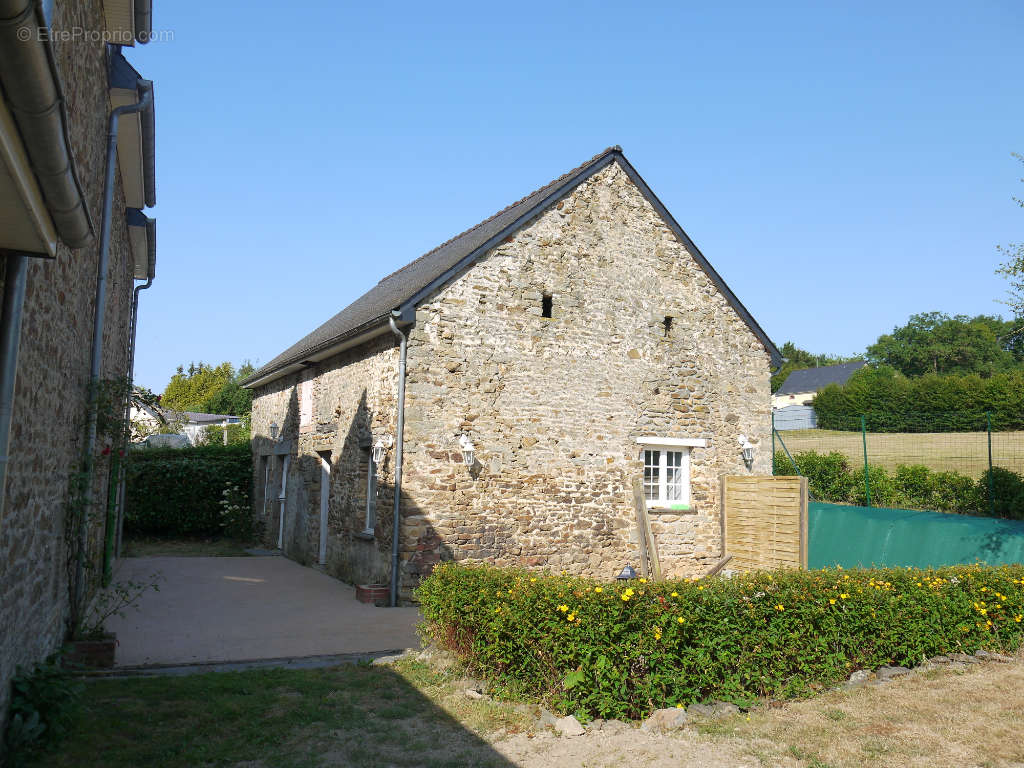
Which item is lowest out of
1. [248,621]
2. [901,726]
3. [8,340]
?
[248,621]

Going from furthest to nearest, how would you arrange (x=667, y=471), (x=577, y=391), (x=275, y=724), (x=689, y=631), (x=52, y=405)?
(x=667, y=471) < (x=577, y=391) < (x=689, y=631) < (x=52, y=405) < (x=275, y=724)

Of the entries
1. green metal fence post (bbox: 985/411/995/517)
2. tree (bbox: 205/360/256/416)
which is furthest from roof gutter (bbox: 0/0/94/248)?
tree (bbox: 205/360/256/416)

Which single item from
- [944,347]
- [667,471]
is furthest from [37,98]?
[944,347]

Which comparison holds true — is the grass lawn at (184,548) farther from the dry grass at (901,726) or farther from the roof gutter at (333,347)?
the dry grass at (901,726)

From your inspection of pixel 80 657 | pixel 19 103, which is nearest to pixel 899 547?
pixel 80 657

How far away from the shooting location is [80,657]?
6.74 m

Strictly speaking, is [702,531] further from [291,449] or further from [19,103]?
[19,103]

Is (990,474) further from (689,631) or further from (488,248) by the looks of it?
(689,631)

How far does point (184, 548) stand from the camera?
17516 mm

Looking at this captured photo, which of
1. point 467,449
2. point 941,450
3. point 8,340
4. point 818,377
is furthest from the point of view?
point 818,377

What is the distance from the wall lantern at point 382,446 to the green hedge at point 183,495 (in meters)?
9.60

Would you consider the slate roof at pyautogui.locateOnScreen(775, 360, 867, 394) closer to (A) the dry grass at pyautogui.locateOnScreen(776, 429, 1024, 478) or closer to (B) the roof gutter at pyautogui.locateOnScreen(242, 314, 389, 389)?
(A) the dry grass at pyautogui.locateOnScreen(776, 429, 1024, 478)

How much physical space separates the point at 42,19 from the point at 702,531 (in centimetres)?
1241

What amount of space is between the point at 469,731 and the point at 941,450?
14.8 metres
